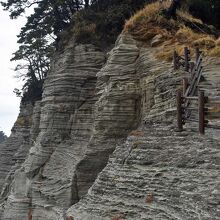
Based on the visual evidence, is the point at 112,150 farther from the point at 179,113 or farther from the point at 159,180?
Answer: the point at 159,180

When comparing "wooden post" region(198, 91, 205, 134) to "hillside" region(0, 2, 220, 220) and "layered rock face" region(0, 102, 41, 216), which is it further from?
"layered rock face" region(0, 102, 41, 216)

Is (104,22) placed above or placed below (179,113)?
above

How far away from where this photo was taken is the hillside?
1149 cm

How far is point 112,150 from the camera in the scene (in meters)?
19.9

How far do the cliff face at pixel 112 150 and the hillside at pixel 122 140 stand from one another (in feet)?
0.12

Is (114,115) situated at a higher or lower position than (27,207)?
higher

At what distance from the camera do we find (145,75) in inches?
739

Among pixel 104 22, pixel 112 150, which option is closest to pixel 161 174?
pixel 112 150

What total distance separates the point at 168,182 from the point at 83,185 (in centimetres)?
964

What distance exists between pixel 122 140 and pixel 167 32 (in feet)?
15.0

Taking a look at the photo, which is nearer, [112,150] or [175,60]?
[175,60]

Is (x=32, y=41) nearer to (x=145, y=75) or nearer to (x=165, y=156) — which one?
(x=145, y=75)

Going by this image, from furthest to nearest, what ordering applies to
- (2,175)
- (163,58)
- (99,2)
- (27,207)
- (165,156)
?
1. (2,175)
2. (99,2)
3. (27,207)
4. (163,58)
5. (165,156)

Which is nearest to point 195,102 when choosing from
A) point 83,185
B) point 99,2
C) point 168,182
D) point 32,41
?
point 168,182
